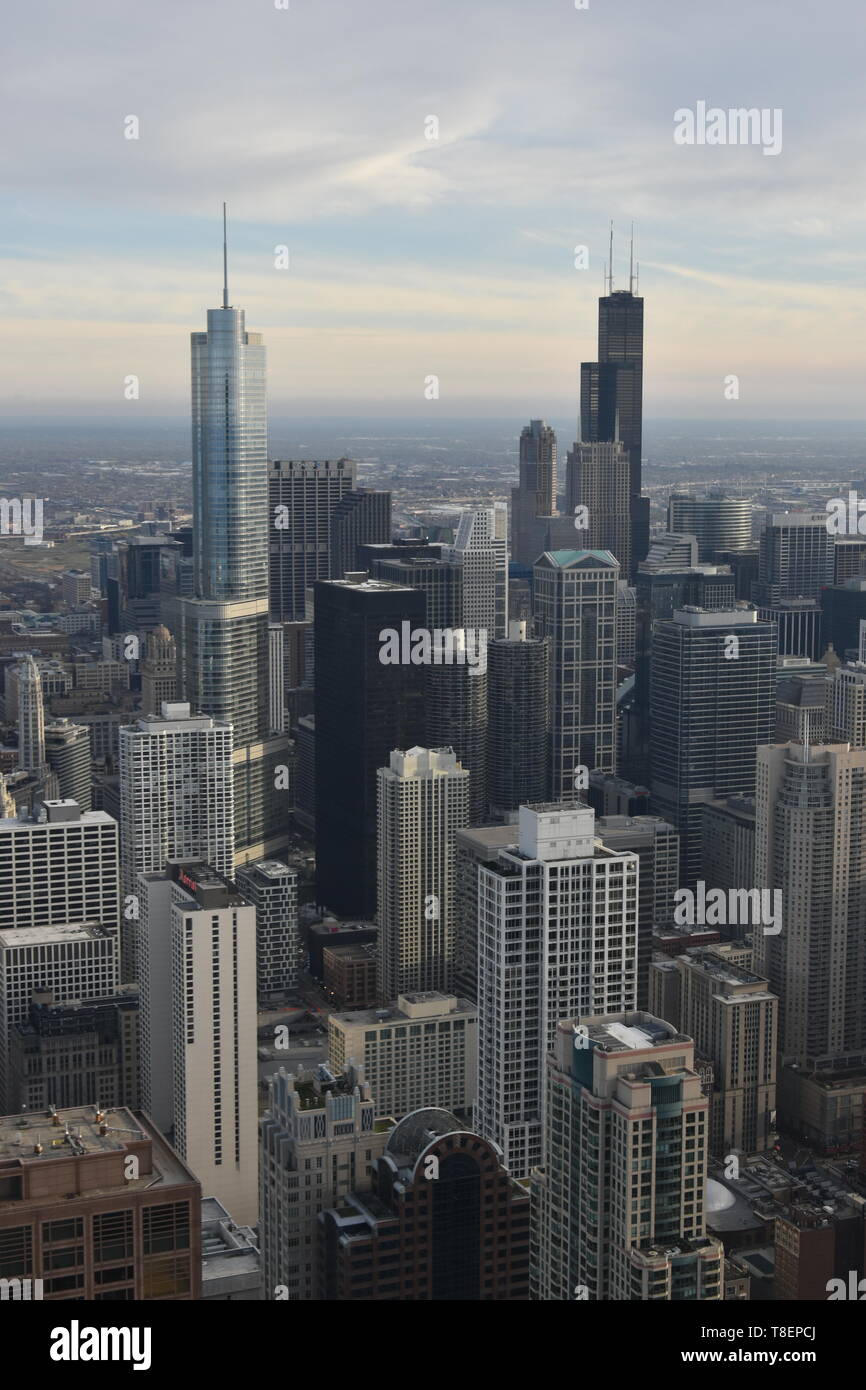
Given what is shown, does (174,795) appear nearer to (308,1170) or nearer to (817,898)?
(817,898)

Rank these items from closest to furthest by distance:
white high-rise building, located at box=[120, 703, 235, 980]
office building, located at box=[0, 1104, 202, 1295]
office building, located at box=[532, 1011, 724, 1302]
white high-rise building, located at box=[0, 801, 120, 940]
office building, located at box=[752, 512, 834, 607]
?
office building, located at box=[0, 1104, 202, 1295] → office building, located at box=[532, 1011, 724, 1302] → white high-rise building, located at box=[0, 801, 120, 940] → white high-rise building, located at box=[120, 703, 235, 980] → office building, located at box=[752, 512, 834, 607]

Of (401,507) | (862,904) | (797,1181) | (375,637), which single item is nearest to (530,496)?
(401,507)

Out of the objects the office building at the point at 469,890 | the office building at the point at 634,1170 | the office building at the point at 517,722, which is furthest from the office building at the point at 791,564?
the office building at the point at 634,1170

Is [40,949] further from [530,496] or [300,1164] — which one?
[530,496]

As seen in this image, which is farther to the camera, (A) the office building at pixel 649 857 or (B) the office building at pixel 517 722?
(B) the office building at pixel 517 722

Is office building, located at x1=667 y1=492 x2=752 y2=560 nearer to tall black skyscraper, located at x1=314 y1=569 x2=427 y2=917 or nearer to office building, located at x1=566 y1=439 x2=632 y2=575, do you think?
office building, located at x1=566 y1=439 x2=632 y2=575

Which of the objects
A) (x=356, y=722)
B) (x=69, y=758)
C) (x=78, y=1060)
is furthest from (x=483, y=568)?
(x=78, y=1060)

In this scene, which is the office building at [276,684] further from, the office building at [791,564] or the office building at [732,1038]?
the office building at [732,1038]

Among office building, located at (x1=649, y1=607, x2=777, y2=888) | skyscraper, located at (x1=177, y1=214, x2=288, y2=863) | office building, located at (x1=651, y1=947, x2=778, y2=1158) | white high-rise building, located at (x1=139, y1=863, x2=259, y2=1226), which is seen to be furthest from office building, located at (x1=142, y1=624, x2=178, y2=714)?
white high-rise building, located at (x1=139, y1=863, x2=259, y2=1226)
